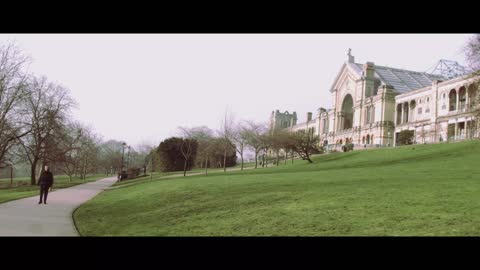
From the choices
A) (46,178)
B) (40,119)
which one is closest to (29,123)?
(40,119)

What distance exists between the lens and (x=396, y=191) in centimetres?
1509

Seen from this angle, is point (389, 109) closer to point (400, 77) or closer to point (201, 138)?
point (400, 77)

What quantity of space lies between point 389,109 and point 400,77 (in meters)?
15.8

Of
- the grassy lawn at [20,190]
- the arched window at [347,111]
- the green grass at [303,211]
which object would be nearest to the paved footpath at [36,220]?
the green grass at [303,211]

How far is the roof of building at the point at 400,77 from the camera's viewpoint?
80.5 m

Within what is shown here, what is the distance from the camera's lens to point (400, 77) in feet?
279

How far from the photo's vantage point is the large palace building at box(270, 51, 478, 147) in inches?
2253

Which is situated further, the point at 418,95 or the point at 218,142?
the point at 418,95

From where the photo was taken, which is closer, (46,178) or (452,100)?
(46,178)

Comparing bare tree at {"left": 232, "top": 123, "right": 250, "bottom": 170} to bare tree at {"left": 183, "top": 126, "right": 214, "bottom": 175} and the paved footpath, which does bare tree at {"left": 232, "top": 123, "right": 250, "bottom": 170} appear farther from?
the paved footpath
